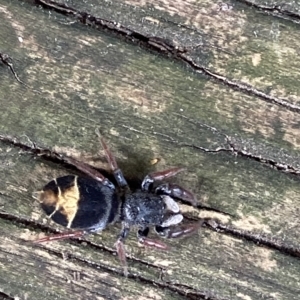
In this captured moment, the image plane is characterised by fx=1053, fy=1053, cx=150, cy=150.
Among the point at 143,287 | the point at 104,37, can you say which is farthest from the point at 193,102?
the point at 143,287

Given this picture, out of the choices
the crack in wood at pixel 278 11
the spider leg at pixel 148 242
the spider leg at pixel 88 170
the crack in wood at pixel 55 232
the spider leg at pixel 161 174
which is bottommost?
the crack in wood at pixel 55 232

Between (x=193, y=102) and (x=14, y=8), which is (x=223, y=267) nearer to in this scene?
(x=193, y=102)

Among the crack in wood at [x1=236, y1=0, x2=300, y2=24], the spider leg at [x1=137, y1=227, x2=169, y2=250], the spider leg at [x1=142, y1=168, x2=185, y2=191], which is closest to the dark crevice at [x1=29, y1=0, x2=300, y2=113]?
the crack in wood at [x1=236, y1=0, x2=300, y2=24]

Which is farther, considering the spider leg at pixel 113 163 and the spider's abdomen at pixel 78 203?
the spider leg at pixel 113 163

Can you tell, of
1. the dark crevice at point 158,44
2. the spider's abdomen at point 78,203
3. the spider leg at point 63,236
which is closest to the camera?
the spider's abdomen at point 78,203

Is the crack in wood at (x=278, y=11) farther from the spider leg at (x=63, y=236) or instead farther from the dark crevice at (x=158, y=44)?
the spider leg at (x=63, y=236)

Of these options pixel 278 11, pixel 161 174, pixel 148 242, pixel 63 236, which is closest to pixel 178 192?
pixel 161 174

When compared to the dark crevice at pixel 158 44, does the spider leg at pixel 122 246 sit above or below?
below

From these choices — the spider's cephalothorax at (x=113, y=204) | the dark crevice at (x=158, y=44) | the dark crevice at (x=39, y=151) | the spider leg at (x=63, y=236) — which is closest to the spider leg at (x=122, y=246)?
the spider's cephalothorax at (x=113, y=204)

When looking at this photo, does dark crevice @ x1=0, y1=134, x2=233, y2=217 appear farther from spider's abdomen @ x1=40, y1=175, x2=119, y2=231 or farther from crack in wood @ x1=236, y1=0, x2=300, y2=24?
crack in wood @ x1=236, y1=0, x2=300, y2=24
